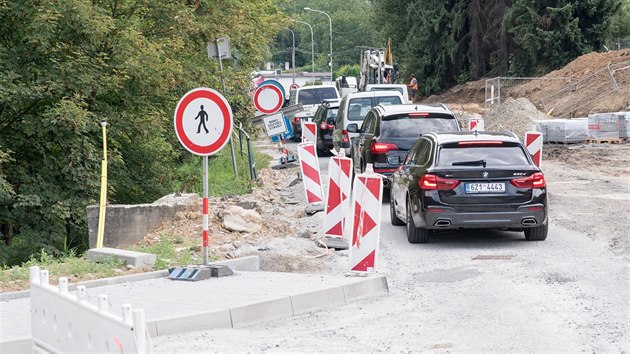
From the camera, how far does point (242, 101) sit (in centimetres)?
3544

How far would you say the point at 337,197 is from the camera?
15.5 metres

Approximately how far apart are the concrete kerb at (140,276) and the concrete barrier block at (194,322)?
1.81 meters

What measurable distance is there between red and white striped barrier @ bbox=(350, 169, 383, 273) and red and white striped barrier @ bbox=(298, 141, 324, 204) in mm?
6919

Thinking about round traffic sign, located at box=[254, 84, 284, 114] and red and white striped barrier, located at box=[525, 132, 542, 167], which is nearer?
red and white striped barrier, located at box=[525, 132, 542, 167]

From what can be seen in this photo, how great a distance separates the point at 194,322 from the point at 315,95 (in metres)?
38.7

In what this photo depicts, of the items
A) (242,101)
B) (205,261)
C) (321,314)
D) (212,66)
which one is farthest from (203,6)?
(321,314)

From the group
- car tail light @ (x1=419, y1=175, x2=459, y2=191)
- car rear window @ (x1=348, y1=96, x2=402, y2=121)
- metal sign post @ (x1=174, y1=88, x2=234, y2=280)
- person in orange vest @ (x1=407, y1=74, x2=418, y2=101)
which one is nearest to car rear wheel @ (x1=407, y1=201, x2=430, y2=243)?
car tail light @ (x1=419, y1=175, x2=459, y2=191)

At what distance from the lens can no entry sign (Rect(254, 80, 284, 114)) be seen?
27.5 metres

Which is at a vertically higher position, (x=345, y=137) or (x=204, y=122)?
(x=204, y=122)

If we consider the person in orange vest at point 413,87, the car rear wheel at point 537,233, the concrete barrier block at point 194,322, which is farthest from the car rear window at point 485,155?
the person in orange vest at point 413,87

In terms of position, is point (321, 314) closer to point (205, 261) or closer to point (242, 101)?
point (205, 261)

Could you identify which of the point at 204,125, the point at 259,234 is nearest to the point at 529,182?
the point at 259,234

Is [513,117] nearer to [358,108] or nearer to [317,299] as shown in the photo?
[358,108]

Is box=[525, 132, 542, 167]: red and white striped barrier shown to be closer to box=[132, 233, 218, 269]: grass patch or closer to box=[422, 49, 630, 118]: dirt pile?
box=[132, 233, 218, 269]: grass patch
